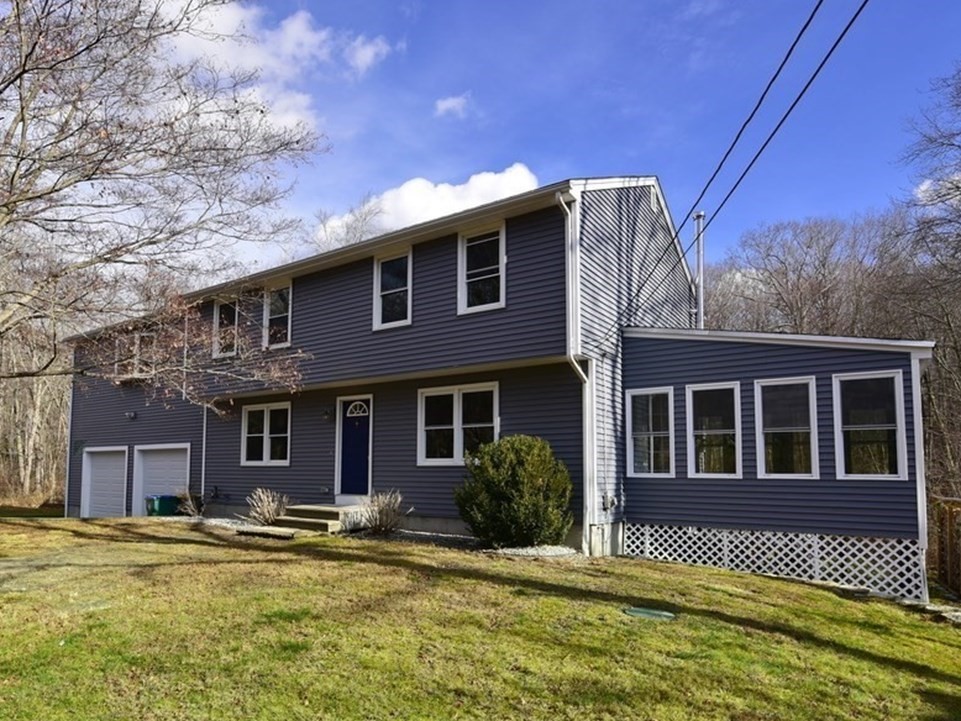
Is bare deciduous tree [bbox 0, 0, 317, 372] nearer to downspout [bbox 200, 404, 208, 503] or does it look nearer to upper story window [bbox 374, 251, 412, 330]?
upper story window [bbox 374, 251, 412, 330]

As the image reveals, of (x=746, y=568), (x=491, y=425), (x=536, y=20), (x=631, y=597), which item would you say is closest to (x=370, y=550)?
(x=491, y=425)

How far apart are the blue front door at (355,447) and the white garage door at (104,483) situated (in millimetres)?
8915

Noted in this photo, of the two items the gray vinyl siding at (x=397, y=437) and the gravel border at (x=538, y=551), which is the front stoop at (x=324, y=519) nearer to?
the gray vinyl siding at (x=397, y=437)

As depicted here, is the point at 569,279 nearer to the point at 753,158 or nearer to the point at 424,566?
the point at 753,158

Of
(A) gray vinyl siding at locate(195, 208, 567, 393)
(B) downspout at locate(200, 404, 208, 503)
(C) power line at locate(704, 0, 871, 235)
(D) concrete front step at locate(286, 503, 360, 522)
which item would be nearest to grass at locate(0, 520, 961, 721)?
(D) concrete front step at locate(286, 503, 360, 522)

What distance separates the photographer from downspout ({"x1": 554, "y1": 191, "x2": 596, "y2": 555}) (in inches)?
411

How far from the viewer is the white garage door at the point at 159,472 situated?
1739 centimetres

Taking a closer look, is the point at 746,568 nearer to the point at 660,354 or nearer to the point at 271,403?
the point at 660,354

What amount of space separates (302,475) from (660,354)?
799cm

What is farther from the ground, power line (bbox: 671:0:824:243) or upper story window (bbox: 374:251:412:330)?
power line (bbox: 671:0:824:243)

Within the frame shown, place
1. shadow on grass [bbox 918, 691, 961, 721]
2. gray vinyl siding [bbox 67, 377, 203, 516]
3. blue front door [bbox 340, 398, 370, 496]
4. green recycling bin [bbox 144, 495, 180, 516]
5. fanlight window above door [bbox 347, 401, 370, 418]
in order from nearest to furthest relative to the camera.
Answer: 1. shadow on grass [bbox 918, 691, 961, 721]
2. blue front door [bbox 340, 398, 370, 496]
3. fanlight window above door [bbox 347, 401, 370, 418]
4. green recycling bin [bbox 144, 495, 180, 516]
5. gray vinyl siding [bbox 67, 377, 203, 516]

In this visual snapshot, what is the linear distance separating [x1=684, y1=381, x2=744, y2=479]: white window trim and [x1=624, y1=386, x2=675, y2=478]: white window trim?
0.96 ft

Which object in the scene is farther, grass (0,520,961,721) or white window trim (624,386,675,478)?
white window trim (624,386,675,478)

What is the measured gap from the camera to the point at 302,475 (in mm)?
14500
